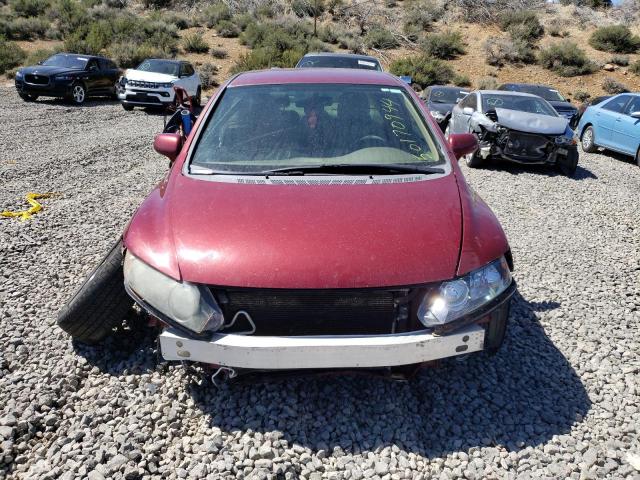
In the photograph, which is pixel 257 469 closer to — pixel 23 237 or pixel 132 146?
pixel 23 237

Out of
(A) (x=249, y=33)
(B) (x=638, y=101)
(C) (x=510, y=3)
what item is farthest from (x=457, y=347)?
(C) (x=510, y=3)

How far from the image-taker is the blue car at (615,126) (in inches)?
387

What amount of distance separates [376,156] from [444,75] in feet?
80.0

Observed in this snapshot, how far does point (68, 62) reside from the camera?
16.2 meters

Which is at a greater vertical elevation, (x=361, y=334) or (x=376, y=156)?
(x=376, y=156)

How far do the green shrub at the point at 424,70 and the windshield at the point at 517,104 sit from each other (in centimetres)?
1557

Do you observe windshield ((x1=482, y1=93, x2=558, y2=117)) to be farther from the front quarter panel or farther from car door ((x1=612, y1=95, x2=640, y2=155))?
the front quarter panel

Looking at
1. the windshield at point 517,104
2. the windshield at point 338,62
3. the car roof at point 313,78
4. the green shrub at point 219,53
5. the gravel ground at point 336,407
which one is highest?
the car roof at point 313,78

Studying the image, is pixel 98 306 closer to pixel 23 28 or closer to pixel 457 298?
pixel 457 298

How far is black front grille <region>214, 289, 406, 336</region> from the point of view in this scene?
7.07 ft

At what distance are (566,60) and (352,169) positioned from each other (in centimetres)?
2806

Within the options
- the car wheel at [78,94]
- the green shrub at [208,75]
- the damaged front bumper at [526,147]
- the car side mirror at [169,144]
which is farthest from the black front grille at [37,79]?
the car side mirror at [169,144]

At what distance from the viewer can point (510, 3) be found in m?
34.2

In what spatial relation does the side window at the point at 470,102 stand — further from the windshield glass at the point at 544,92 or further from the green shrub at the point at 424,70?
the green shrub at the point at 424,70
